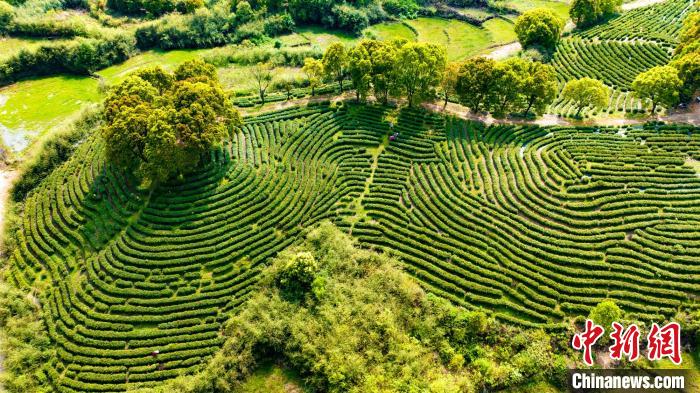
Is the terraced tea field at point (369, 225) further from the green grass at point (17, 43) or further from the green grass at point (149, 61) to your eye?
the green grass at point (17, 43)

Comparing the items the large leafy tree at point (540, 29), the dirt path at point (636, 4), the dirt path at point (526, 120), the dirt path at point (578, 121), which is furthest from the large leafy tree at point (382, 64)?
the dirt path at point (636, 4)

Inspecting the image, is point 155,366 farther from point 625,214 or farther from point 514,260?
point 625,214

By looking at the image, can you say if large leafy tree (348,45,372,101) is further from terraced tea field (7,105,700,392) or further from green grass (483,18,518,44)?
green grass (483,18,518,44)

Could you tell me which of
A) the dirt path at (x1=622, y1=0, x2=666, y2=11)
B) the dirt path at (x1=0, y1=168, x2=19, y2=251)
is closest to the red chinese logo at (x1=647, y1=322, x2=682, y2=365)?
the dirt path at (x1=0, y1=168, x2=19, y2=251)

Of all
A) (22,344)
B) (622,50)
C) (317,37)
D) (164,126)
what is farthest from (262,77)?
(622,50)

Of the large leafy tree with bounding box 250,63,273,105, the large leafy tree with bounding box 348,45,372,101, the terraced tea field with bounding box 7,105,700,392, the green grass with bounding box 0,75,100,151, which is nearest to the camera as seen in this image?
the terraced tea field with bounding box 7,105,700,392

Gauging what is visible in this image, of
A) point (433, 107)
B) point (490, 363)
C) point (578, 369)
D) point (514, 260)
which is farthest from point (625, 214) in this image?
point (433, 107)
